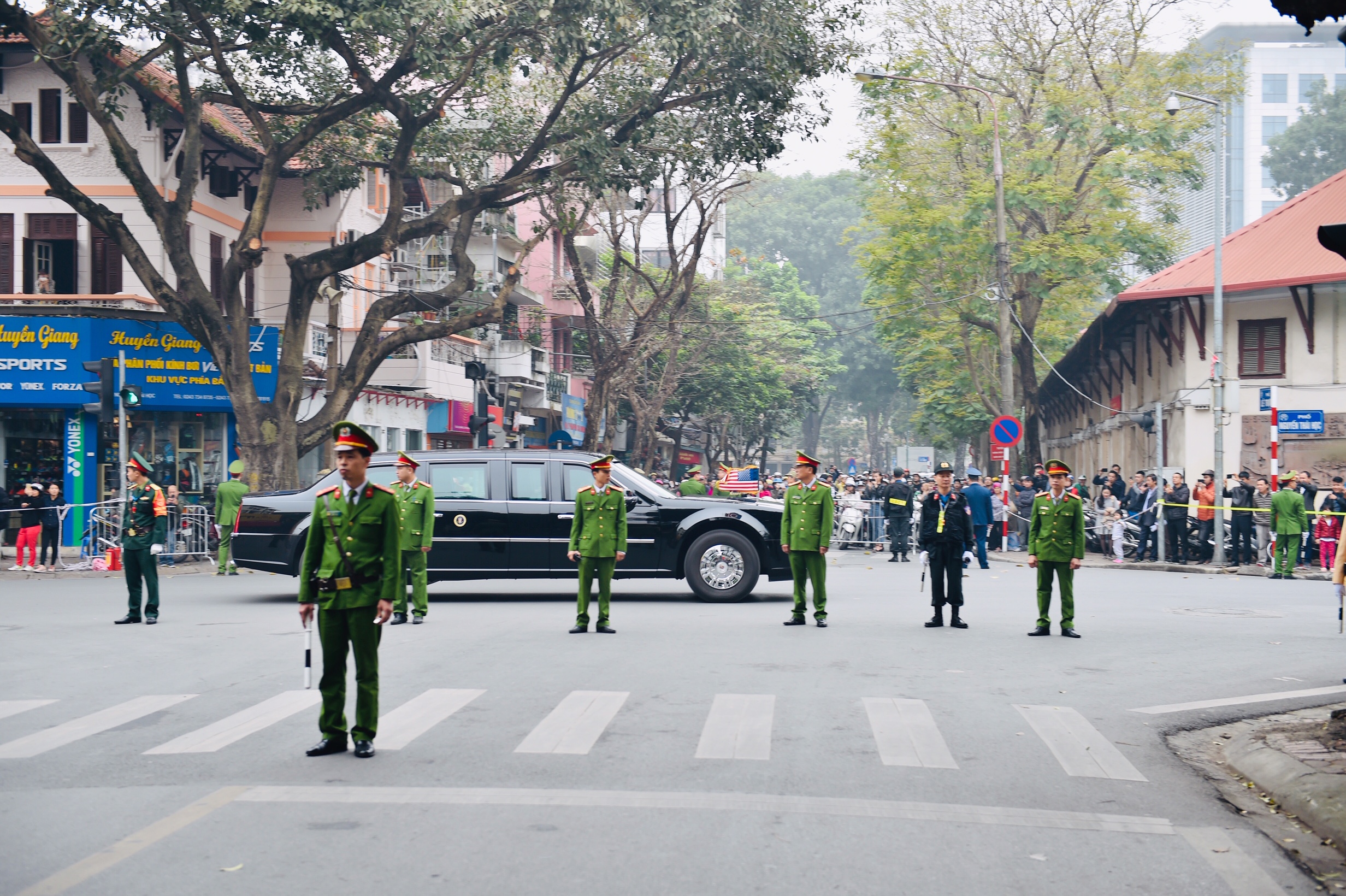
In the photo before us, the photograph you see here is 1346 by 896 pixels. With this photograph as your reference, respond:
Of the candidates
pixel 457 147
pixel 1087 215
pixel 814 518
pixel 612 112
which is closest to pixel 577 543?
pixel 814 518

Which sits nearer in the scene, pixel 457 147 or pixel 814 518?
pixel 814 518

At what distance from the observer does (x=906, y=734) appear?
829cm

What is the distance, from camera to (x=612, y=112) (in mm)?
24812

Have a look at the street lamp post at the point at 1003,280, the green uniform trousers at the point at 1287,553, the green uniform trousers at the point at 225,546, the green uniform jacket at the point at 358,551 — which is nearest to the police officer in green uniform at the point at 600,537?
the green uniform jacket at the point at 358,551

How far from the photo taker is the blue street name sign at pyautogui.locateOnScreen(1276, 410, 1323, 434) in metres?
Answer: 29.0

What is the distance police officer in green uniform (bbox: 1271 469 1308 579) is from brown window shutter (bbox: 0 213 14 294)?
23.3 metres

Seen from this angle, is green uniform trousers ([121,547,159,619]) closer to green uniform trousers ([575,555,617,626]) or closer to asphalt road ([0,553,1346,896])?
asphalt road ([0,553,1346,896])

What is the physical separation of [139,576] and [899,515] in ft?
56.1

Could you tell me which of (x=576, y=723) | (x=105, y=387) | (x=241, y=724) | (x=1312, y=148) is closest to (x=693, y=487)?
(x=105, y=387)

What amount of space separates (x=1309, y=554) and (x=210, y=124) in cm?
2285

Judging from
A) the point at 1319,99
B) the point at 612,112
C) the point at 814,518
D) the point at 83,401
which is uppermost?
the point at 1319,99

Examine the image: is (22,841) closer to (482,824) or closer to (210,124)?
(482,824)

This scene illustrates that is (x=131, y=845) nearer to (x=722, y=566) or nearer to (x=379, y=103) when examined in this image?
(x=722, y=566)

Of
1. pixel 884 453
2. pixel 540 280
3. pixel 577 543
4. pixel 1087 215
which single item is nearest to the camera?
pixel 577 543
